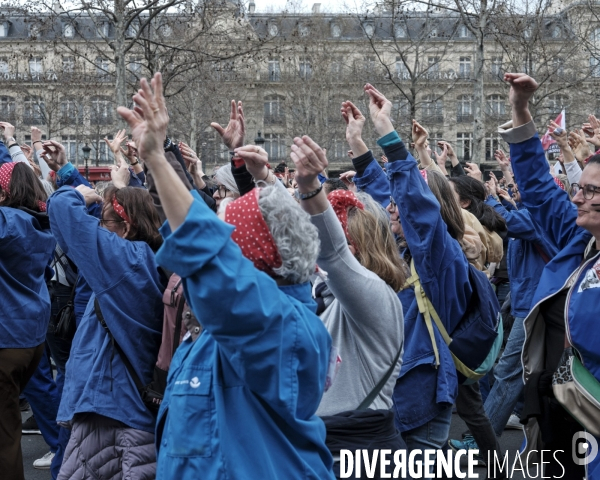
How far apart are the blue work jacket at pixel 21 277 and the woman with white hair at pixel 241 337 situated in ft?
9.17

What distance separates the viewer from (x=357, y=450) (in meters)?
3.08

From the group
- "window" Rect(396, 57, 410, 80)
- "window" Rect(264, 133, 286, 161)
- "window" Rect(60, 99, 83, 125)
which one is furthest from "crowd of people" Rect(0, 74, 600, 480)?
"window" Rect(264, 133, 286, 161)

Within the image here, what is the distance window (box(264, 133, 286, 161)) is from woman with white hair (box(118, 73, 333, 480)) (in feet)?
176

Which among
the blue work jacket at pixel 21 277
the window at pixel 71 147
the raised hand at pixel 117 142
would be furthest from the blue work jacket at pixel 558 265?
the window at pixel 71 147

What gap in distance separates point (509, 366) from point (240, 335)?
4.56 metres

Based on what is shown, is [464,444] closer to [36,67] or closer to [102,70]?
[102,70]

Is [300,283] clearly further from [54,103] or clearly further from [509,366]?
[54,103]

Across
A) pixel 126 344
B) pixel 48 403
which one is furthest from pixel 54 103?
pixel 126 344

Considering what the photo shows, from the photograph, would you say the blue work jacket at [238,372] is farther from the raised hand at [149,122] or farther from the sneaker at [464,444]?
the sneaker at [464,444]

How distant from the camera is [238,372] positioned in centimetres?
219

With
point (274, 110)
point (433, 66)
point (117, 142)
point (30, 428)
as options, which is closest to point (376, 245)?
point (117, 142)

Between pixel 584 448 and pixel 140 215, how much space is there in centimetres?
250

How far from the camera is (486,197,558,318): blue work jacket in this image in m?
6.16

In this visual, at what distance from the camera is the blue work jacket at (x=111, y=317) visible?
387 cm
